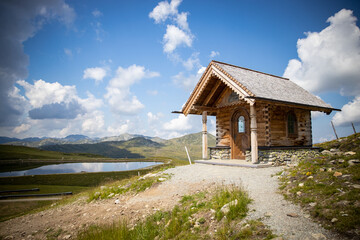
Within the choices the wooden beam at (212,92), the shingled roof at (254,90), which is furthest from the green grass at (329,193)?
the wooden beam at (212,92)

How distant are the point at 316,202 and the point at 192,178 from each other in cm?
659

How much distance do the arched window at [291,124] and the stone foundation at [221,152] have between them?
4823mm

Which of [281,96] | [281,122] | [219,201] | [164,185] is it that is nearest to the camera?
[219,201]

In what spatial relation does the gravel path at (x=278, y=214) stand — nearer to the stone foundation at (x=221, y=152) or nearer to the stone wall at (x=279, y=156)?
the stone wall at (x=279, y=156)

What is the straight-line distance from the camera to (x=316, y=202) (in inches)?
228

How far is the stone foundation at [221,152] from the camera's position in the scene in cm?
1772

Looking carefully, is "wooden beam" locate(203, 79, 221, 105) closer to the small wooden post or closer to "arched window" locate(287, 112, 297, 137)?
the small wooden post

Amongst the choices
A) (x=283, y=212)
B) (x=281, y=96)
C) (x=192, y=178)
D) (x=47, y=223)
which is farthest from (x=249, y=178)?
(x=47, y=223)

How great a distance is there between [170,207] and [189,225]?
5.65ft

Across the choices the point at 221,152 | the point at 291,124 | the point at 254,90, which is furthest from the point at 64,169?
the point at 254,90

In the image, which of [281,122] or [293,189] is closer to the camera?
[293,189]

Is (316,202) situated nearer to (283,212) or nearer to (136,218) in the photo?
(283,212)

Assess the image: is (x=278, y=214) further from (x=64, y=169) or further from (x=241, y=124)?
(x=64, y=169)

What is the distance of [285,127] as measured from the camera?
16562mm
